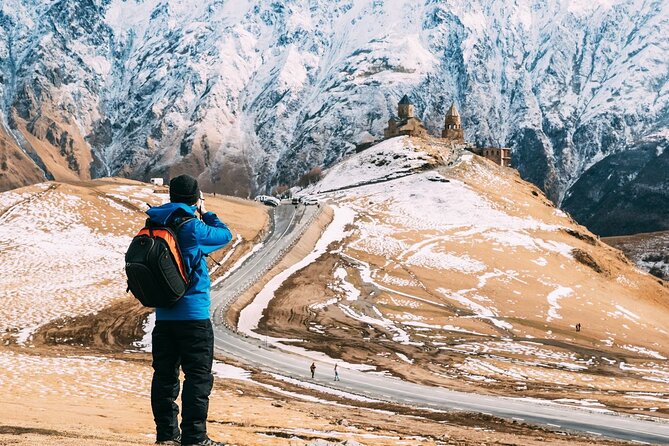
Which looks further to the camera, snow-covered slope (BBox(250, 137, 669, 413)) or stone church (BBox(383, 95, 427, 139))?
stone church (BBox(383, 95, 427, 139))

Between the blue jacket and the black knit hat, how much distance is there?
219mm

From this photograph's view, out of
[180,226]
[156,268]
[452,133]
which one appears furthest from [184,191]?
[452,133]

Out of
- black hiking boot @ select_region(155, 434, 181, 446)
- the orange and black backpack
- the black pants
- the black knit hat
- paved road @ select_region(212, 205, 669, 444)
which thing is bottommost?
paved road @ select_region(212, 205, 669, 444)

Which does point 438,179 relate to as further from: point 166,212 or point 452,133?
point 166,212

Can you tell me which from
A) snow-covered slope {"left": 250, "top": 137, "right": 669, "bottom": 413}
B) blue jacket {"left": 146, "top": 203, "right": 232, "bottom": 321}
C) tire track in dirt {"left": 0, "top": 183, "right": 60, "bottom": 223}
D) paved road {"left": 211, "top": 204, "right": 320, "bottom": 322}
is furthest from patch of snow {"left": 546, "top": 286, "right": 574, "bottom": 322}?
blue jacket {"left": 146, "top": 203, "right": 232, "bottom": 321}

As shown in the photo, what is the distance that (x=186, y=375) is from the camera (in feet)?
34.4

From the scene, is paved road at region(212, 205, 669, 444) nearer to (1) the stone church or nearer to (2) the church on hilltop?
(2) the church on hilltop

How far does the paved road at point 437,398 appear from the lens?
2891 centimetres

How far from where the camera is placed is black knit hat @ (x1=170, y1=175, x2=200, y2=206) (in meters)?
10.9

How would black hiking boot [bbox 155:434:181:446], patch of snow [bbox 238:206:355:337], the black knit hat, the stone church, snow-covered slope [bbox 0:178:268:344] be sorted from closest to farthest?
black hiking boot [bbox 155:434:181:446] → the black knit hat → snow-covered slope [bbox 0:178:268:344] → patch of snow [bbox 238:206:355:337] → the stone church

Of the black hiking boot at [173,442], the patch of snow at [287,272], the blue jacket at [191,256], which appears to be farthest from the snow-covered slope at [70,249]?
the blue jacket at [191,256]

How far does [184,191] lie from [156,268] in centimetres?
151

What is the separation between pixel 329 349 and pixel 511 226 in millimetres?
64987

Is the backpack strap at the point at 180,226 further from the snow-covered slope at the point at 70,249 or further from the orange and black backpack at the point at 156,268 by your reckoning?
the snow-covered slope at the point at 70,249
